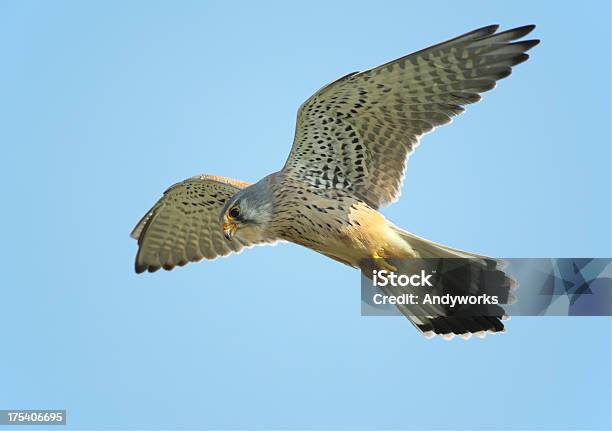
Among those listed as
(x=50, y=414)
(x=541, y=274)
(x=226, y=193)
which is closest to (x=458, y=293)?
(x=541, y=274)

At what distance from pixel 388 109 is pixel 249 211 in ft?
5.08

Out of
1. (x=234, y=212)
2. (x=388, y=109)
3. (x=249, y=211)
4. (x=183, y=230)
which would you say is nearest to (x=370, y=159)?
(x=388, y=109)

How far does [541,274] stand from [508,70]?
204 cm

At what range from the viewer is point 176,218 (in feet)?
32.5

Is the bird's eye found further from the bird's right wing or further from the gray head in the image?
the bird's right wing

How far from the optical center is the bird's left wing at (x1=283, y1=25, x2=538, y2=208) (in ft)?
25.1

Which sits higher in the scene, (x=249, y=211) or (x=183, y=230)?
(x=183, y=230)

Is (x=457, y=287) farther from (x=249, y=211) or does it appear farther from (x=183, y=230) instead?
(x=183, y=230)

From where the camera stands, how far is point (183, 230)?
9.98 metres

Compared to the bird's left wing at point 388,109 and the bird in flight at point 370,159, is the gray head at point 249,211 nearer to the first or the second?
the bird in flight at point 370,159

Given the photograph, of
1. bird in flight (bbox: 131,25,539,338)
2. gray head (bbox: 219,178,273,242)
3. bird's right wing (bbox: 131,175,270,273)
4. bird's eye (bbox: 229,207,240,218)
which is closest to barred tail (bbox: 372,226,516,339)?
bird in flight (bbox: 131,25,539,338)

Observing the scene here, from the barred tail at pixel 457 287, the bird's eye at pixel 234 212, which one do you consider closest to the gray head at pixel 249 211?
the bird's eye at pixel 234 212

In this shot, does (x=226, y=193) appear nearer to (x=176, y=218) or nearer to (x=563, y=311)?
(x=176, y=218)

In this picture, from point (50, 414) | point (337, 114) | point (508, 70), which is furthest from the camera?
point (50, 414)
